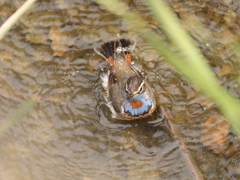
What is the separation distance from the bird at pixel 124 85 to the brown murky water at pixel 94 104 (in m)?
0.17

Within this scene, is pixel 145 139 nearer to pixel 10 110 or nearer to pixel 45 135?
pixel 45 135

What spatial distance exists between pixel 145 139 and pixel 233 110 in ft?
7.94

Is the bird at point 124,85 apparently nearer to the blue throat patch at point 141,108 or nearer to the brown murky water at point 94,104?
the blue throat patch at point 141,108

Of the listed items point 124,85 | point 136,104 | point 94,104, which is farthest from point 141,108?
point 94,104

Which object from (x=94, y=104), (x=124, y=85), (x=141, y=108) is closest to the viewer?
(x=141, y=108)

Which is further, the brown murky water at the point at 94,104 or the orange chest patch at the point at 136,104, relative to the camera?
the orange chest patch at the point at 136,104

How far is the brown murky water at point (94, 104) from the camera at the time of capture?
16.1 ft

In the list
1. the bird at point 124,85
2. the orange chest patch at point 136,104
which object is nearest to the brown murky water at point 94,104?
the bird at point 124,85

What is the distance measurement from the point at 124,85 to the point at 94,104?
0.66m

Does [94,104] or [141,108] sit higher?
[94,104]

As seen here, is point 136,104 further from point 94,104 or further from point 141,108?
point 94,104

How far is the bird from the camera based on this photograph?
5.41 meters

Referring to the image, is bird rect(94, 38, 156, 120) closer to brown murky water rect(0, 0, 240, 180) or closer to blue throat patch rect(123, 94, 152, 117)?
blue throat patch rect(123, 94, 152, 117)

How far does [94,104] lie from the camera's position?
5.56m
